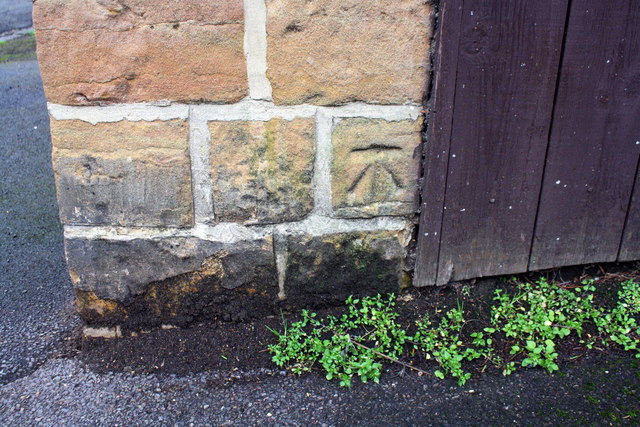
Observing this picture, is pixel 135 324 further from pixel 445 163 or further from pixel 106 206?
pixel 445 163

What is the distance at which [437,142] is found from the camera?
1.66 metres

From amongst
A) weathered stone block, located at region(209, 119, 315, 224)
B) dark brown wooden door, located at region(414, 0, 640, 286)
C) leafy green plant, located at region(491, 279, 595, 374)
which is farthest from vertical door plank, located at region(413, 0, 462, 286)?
weathered stone block, located at region(209, 119, 315, 224)

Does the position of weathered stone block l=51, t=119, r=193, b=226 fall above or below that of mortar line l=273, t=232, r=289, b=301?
above

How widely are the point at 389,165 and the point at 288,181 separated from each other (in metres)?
0.33

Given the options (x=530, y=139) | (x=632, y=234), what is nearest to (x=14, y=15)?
(x=530, y=139)

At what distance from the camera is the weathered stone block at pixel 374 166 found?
1.63 m

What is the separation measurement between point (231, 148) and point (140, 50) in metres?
0.37

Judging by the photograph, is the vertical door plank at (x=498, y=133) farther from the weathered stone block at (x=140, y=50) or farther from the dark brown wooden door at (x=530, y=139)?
the weathered stone block at (x=140, y=50)

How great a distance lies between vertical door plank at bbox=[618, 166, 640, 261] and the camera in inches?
72.9

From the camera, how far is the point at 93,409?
152 centimetres

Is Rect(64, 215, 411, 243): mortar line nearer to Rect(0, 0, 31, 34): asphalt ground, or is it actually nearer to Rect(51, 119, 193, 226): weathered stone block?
Rect(51, 119, 193, 226): weathered stone block

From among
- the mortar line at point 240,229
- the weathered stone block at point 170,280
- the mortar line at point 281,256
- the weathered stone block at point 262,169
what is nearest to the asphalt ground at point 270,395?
the weathered stone block at point 170,280

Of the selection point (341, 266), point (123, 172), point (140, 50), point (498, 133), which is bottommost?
point (341, 266)

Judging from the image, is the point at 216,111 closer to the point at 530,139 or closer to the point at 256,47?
the point at 256,47
